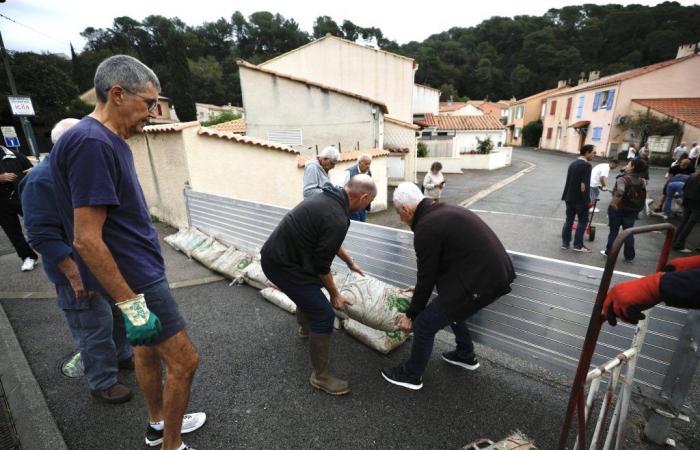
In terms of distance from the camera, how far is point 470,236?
2.13 meters

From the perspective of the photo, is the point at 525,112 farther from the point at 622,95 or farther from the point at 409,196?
the point at 409,196

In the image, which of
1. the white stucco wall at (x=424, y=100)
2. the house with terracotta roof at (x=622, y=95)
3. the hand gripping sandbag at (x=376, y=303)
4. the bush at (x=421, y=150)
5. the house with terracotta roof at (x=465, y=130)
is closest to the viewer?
the hand gripping sandbag at (x=376, y=303)

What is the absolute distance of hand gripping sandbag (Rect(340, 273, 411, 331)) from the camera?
267cm

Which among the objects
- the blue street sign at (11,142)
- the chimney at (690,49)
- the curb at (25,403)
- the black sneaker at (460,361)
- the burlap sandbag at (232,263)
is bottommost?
the black sneaker at (460,361)

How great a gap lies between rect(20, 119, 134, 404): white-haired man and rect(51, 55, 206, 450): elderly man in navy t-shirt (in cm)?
65

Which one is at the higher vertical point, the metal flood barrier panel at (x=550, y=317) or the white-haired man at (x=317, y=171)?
the white-haired man at (x=317, y=171)

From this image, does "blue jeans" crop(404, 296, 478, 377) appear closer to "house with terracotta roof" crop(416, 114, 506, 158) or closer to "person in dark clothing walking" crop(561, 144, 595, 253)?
"person in dark clothing walking" crop(561, 144, 595, 253)

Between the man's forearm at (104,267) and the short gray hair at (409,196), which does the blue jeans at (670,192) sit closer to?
the short gray hair at (409,196)

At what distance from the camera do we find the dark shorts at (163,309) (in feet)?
5.54

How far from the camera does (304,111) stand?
1188 cm

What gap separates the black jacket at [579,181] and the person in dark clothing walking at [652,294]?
17.1ft

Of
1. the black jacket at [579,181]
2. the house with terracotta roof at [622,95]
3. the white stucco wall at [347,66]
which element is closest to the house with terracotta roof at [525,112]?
the house with terracotta roof at [622,95]

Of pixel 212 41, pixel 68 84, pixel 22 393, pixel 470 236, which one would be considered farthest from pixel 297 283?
pixel 212 41

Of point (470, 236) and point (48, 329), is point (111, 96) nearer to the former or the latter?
point (470, 236)
